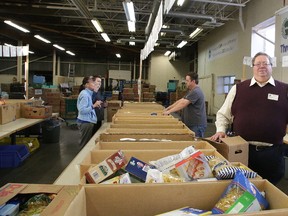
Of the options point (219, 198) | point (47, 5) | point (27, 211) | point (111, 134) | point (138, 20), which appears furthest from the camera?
point (138, 20)

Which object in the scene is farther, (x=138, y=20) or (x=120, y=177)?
(x=138, y=20)

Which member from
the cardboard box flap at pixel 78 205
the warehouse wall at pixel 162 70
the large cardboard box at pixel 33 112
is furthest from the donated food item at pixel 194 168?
the warehouse wall at pixel 162 70

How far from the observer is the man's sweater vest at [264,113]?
6.43ft

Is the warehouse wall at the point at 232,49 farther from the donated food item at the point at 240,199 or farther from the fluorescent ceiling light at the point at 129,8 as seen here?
the donated food item at the point at 240,199

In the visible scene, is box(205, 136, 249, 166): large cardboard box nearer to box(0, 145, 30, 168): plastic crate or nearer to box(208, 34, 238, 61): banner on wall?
box(0, 145, 30, 168): plastic crate

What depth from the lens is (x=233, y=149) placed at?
1.70 meters

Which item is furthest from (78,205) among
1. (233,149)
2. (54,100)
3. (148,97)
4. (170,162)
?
(148,97)

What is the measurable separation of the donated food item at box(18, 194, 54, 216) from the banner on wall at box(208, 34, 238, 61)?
9011 millimetres

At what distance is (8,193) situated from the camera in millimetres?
1003

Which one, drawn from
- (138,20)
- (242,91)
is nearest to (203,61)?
(138,20)

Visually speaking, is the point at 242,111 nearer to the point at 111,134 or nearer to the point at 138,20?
the point at 111,134

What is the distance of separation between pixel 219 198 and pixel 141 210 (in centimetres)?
31

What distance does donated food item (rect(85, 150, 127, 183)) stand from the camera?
3.65ft

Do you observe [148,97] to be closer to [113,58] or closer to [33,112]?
[33,112]
